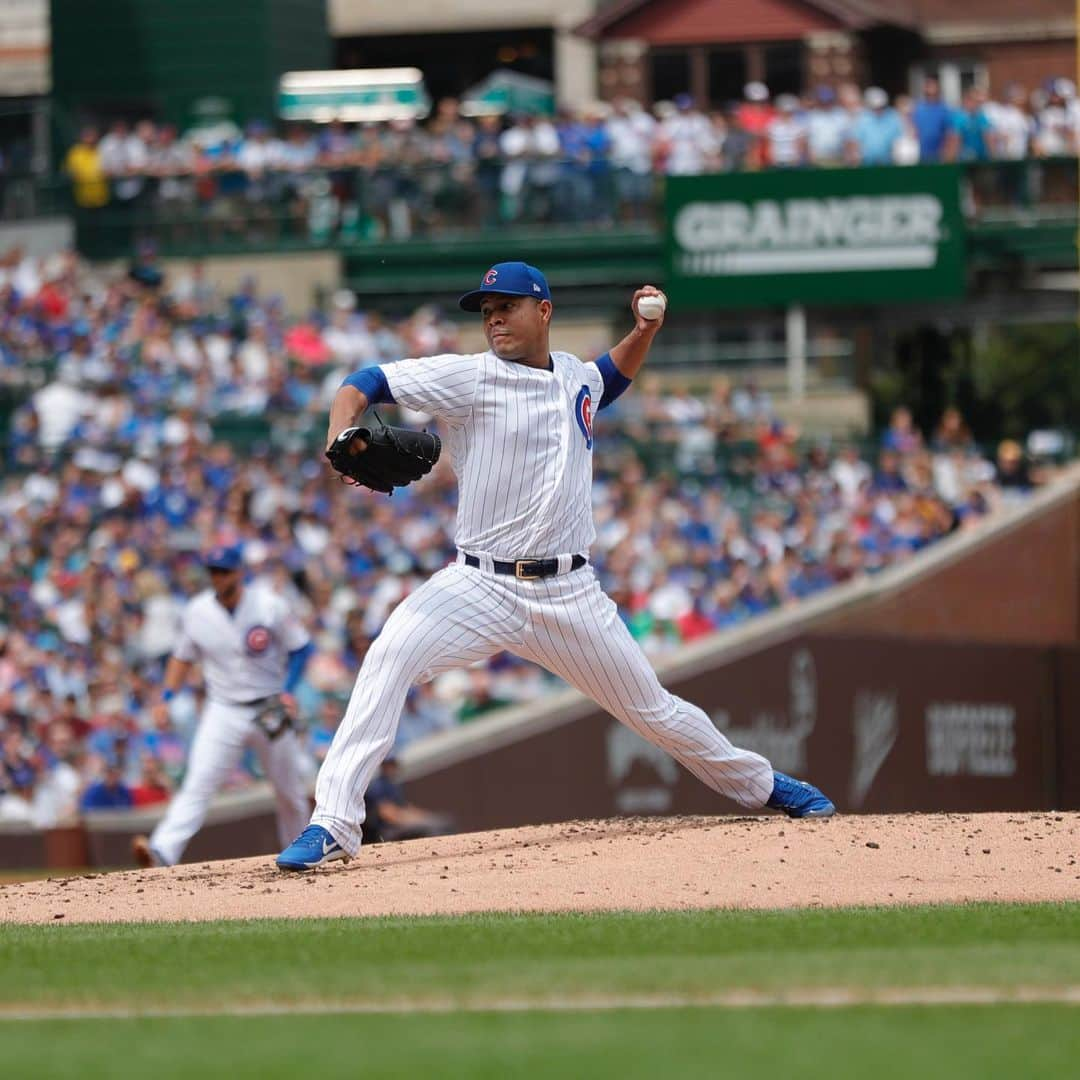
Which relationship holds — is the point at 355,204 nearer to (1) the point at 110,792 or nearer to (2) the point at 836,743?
(1) the point at 110,792

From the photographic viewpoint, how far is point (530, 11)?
3612cm

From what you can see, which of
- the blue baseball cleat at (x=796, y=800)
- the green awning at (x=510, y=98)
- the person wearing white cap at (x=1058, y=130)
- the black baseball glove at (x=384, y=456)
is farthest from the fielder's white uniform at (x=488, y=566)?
the green awning at (x=510, y=98)

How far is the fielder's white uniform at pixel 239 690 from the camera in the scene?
480 inches

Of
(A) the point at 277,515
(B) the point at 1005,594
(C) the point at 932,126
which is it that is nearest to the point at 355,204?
(C) the point at 932,126

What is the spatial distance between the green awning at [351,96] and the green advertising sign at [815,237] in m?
6.66

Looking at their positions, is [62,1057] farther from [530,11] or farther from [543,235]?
[530,11]

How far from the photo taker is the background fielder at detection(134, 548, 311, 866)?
1216cm

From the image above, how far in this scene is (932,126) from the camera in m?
25.0

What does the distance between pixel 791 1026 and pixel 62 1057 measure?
1556 mm

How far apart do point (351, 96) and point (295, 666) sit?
67.2 feet

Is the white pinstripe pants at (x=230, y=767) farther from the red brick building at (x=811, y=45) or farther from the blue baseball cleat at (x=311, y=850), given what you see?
the red brick building at (x=811, y=45)

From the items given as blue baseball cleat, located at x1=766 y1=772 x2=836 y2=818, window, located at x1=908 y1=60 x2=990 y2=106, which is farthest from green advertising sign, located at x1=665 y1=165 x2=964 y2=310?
blue baseball cleat, located at x1=766 y1=772 x2=836 y2=818

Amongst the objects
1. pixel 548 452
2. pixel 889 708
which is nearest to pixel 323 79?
pixel 889 708

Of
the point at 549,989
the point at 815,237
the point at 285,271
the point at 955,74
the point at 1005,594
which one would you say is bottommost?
the point at 1005,594
